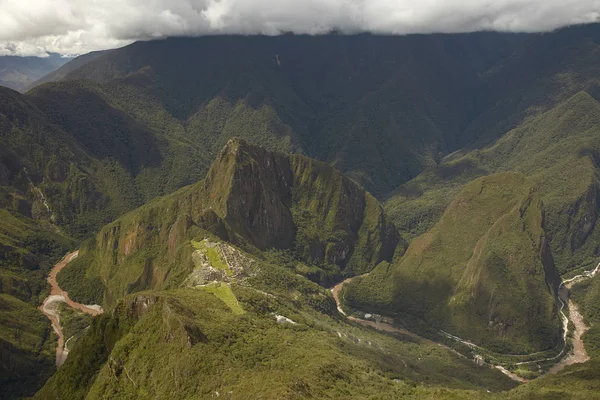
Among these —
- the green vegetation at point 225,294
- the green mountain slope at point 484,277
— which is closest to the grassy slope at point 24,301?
the green vegetation at point 225,294

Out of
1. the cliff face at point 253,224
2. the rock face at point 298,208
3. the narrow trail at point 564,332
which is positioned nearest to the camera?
the narrow trail at point 564,332

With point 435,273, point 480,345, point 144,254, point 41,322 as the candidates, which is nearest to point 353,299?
point 435,273

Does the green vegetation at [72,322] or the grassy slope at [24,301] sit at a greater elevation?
the grassy slope at [24,301]

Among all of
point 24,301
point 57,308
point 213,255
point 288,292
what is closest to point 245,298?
point 288,292

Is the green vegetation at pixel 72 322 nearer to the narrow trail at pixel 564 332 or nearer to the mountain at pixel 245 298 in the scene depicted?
the mountain at pixel 245 298

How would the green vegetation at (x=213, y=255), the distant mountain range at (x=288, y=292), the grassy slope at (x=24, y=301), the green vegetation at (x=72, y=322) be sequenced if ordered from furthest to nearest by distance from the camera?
the green vegetation at (x=72, y=322) → the green vegetation at (x=213, y=255) → the grassy slope at (x=24, y=301) → the distant mountain range at (x=288, y=292)

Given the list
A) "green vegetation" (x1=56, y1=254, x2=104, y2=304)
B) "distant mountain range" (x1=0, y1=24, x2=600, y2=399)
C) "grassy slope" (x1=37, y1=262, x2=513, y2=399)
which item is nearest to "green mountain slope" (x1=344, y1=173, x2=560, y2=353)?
"distant mountain range" (x1=0, y1=24, x2=600, y2=399)

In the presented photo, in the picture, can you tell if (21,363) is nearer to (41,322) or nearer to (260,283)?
(41,322)

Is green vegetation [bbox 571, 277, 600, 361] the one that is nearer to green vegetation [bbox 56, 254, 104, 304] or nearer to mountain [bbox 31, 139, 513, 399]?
mountain [bbox 31, 139, 513, 399]
